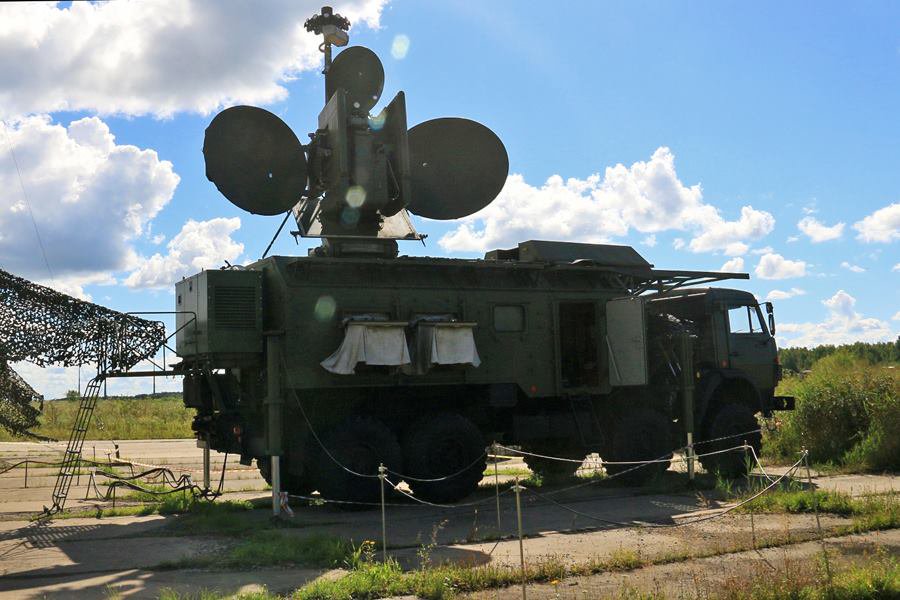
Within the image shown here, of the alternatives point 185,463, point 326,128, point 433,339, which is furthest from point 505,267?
point 185,463

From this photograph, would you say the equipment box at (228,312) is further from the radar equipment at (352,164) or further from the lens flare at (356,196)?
the lens flare at (356,196)

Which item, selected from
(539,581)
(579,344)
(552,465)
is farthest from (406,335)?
(539,581)

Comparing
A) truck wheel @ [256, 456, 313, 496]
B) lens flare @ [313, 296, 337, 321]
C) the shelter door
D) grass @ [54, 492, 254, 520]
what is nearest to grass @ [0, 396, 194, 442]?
grass @ [54, 492, 254, 520]

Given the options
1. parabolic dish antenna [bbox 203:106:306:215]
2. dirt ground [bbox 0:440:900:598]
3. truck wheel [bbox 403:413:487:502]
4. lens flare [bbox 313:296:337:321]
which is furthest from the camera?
parabolic dish antenna [bbox 203:106:306:215]

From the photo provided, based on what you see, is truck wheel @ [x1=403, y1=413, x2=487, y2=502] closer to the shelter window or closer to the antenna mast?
the shelter window

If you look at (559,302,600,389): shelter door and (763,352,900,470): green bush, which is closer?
(559,302,600,389): shelter door

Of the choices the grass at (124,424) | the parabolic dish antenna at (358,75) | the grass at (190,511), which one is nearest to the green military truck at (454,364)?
the grass at (190,511)

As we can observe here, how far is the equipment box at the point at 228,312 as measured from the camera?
43.7ft

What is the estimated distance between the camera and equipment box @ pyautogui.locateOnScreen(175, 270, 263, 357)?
13.3 metres

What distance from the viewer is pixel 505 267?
15.4 m

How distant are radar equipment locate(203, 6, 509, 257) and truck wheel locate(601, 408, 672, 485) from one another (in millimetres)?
4800

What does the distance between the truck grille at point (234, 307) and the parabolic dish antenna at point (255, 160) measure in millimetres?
1699

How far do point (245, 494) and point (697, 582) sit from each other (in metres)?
9.97

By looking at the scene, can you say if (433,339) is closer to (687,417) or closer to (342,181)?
(342,181)
